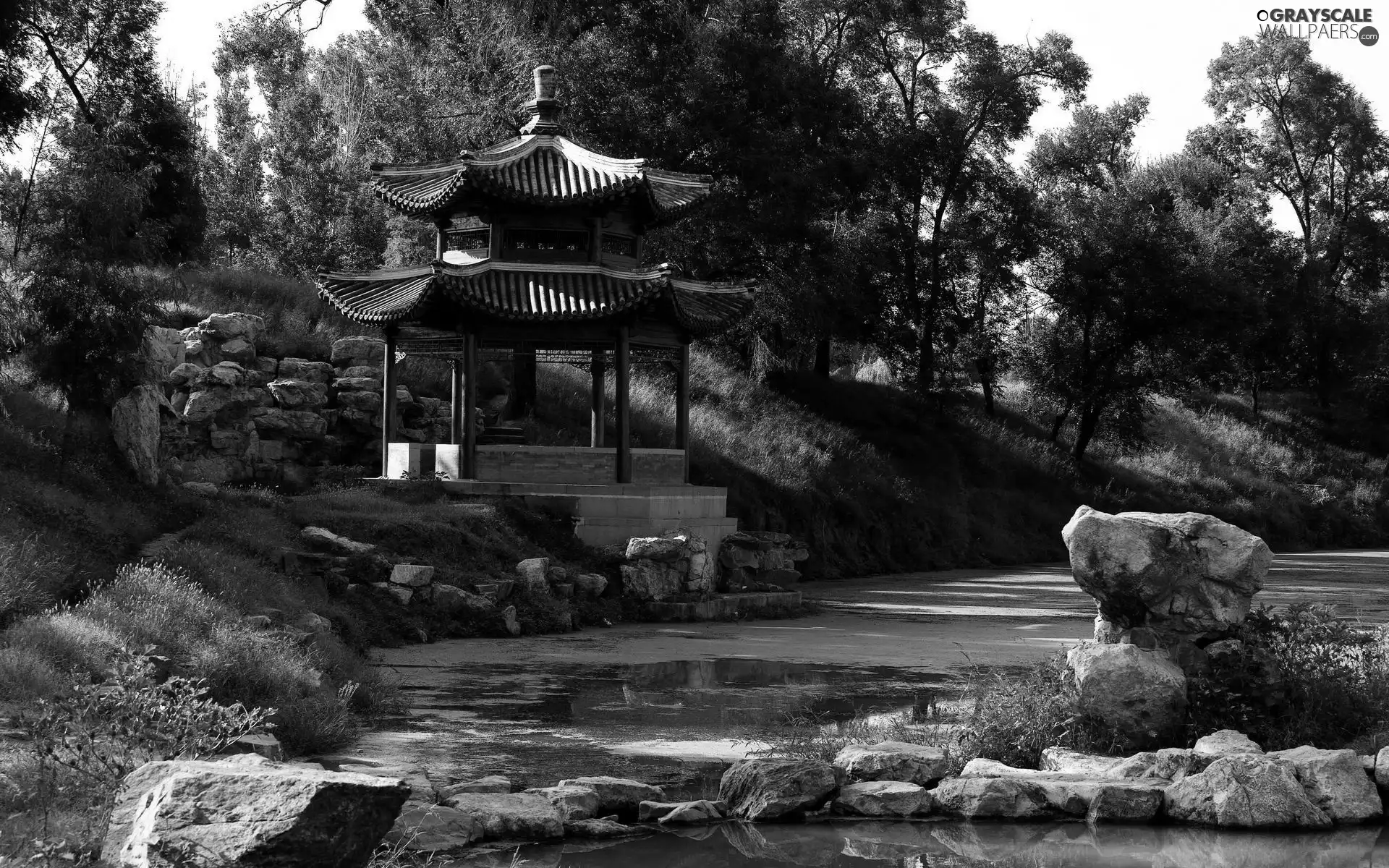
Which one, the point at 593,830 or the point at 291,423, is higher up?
the point at 291,423

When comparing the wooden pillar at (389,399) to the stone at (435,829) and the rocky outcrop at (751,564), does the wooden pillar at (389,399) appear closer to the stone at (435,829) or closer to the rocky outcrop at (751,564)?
the rocky outcrop at (751,564)

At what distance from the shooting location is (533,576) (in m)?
19.3

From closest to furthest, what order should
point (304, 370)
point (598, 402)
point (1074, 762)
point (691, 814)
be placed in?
point (691, 814)
point (1074, 762)
point (598, 402)
point (304, 370)

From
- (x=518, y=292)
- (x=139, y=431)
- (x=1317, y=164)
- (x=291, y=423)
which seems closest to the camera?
(x=139, y=431)

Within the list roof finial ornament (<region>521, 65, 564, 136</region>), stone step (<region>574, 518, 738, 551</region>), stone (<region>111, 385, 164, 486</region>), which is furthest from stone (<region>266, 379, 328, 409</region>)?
stone (<region>111, 385, 164, 486</region>)

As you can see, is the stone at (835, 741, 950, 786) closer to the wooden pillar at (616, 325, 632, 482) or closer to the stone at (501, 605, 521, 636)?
the stone at (501, 605, 521, 636)

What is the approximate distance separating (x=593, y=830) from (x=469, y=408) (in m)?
15.5

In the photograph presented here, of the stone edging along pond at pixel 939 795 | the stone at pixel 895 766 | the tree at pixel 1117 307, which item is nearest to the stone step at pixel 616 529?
the stone edging along pond at pixel 939 795

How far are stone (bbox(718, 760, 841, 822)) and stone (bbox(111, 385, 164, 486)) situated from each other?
37.2ft

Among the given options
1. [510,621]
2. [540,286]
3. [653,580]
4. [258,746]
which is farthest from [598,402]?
[258,746]

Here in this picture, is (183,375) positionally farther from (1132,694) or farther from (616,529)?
(1132,694)

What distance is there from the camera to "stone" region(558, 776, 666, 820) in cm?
884

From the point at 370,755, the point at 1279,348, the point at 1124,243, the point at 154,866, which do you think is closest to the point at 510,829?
the point at 370,755

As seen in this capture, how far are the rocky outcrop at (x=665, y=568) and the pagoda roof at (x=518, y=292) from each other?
406cm
